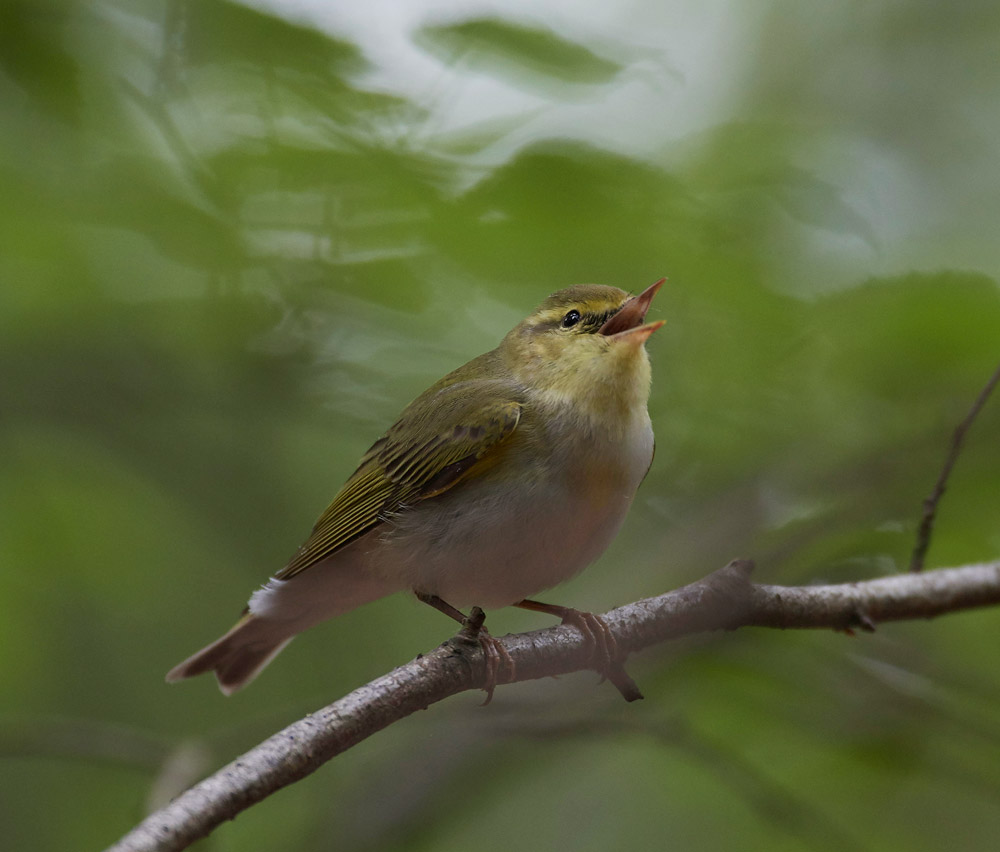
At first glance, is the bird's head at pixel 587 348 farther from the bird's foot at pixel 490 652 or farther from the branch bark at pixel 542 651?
the bird's foot at pixel 490 652

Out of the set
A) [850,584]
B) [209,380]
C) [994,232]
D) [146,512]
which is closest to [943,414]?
[994,232]

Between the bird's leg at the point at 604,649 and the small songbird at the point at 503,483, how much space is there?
0.01m

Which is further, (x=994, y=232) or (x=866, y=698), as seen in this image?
(x=866, y=698)

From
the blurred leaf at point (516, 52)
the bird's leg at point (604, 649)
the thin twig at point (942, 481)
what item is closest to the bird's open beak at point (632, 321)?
the blurred leaf at point (516, 52)

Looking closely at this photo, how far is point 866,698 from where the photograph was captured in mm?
4043

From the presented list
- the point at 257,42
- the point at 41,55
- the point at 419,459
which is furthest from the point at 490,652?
the point at 41,55

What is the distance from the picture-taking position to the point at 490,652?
2.74m

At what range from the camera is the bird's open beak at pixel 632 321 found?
10.5 ft

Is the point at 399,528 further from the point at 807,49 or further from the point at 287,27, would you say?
the point at 807,49

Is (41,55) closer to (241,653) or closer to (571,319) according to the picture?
(571,319)

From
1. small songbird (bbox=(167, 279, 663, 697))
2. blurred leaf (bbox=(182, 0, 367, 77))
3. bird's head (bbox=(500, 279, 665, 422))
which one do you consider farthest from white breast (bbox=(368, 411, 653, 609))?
blurred leaf (bbox=(182, 0, 367, 77))

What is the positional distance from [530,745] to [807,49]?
3340 millimetres

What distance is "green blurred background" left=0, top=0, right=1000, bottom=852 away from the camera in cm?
344

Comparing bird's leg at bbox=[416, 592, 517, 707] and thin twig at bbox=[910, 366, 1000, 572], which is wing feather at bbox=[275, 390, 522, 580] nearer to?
bird's leg at bbox=[416, 592, 517, 707]
